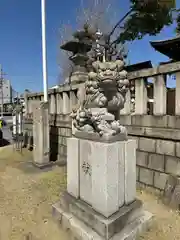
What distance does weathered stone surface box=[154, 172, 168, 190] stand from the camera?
12.1 ft

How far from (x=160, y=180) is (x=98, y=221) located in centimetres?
196

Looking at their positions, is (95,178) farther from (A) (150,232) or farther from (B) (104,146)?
(A) (150,232)

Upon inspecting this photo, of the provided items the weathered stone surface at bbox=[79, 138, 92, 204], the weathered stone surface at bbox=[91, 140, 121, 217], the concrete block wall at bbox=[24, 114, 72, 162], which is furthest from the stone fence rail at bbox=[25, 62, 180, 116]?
the concrete block wall at bbox=[24, 114, 72, 162]

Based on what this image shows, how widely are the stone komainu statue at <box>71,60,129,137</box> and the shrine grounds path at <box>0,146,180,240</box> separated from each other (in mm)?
1639

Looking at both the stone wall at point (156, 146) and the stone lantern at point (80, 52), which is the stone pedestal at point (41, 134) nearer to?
the stone lantern at point (80, 52)

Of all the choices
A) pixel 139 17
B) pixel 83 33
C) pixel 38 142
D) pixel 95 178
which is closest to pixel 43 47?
pixel 83 33

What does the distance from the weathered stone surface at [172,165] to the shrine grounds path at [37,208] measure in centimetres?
67

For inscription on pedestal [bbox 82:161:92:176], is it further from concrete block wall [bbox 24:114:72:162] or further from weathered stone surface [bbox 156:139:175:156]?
concrete block wall [bbox 24:114:72:162]

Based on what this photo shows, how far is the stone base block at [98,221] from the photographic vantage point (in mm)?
2305

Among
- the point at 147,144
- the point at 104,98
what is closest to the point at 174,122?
the point at 147,144

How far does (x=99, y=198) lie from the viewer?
7.80 feet

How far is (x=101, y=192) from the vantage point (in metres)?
2.34

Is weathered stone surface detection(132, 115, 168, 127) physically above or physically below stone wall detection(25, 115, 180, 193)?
above

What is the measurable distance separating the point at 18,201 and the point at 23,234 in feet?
3.48
